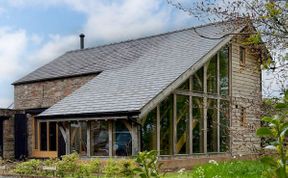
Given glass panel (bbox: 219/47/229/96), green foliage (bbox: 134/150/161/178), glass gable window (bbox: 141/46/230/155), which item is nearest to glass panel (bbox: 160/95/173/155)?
glass gable window (bbox: 141/46/230/155)

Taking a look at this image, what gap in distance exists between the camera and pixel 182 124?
17750mm

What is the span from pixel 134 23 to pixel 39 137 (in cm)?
984

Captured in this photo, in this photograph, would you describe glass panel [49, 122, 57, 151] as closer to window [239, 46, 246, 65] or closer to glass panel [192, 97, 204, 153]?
glass panel [192, 97, 204, 153]

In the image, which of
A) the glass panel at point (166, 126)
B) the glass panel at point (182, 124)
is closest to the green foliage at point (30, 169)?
the glass panel at point (166, 126)

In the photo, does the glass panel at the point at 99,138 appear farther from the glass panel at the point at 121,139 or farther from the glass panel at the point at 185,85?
the glass panel at the point at 185,85

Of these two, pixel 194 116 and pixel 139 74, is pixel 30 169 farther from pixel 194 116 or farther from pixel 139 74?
pixel 194 116

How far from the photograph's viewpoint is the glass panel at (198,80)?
1831 cm

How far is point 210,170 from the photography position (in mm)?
11148

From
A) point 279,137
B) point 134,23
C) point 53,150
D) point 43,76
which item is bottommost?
point 53,150

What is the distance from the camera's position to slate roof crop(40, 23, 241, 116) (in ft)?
52.8

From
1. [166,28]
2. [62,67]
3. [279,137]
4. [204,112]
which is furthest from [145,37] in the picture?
[279,137]

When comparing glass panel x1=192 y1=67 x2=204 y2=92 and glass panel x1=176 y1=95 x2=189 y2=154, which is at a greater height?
glass panel x1=192 y1=67 x2=204 y2=92

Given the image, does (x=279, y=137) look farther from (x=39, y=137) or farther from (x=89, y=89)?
(x=39, y=137)

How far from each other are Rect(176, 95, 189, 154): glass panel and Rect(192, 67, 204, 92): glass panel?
2.58 feet
